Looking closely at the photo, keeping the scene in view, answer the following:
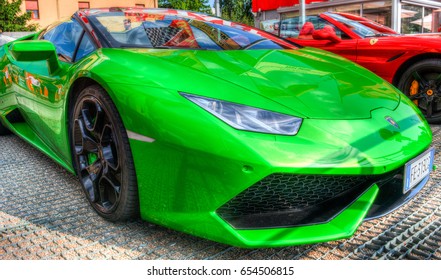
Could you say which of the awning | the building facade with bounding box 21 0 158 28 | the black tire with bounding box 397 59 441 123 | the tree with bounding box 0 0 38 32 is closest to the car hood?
the black tire with bounding box 397 59 441 123

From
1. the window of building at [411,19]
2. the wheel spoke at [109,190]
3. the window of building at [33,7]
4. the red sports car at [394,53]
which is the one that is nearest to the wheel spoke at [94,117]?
the wheel spoke at [109,190]

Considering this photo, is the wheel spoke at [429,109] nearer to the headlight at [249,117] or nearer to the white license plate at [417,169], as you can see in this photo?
the white license plate at [417,169]

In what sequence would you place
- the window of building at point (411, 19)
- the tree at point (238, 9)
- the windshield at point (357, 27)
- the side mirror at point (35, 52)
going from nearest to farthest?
the side mirror at point (35, 52) → the windshield at point (357, 27) → the window of building at point (411, 19) → the tree at point (238, 9)

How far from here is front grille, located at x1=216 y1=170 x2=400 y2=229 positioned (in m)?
1.59

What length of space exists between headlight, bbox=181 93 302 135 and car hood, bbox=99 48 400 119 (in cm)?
4

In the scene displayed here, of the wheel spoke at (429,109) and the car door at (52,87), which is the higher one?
the car door at (52,87)

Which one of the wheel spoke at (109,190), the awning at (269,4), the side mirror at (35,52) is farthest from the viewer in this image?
the awning at (269,4)


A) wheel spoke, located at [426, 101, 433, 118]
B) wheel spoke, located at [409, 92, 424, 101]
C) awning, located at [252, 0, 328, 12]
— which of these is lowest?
wheel spoke, located at [426, 101, 433, 118]

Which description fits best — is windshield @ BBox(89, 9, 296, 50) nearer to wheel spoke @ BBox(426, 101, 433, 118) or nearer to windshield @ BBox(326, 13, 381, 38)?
wheel spoke @ BBox(426, 101, 433, 118)

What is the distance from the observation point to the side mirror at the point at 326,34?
4660mm
